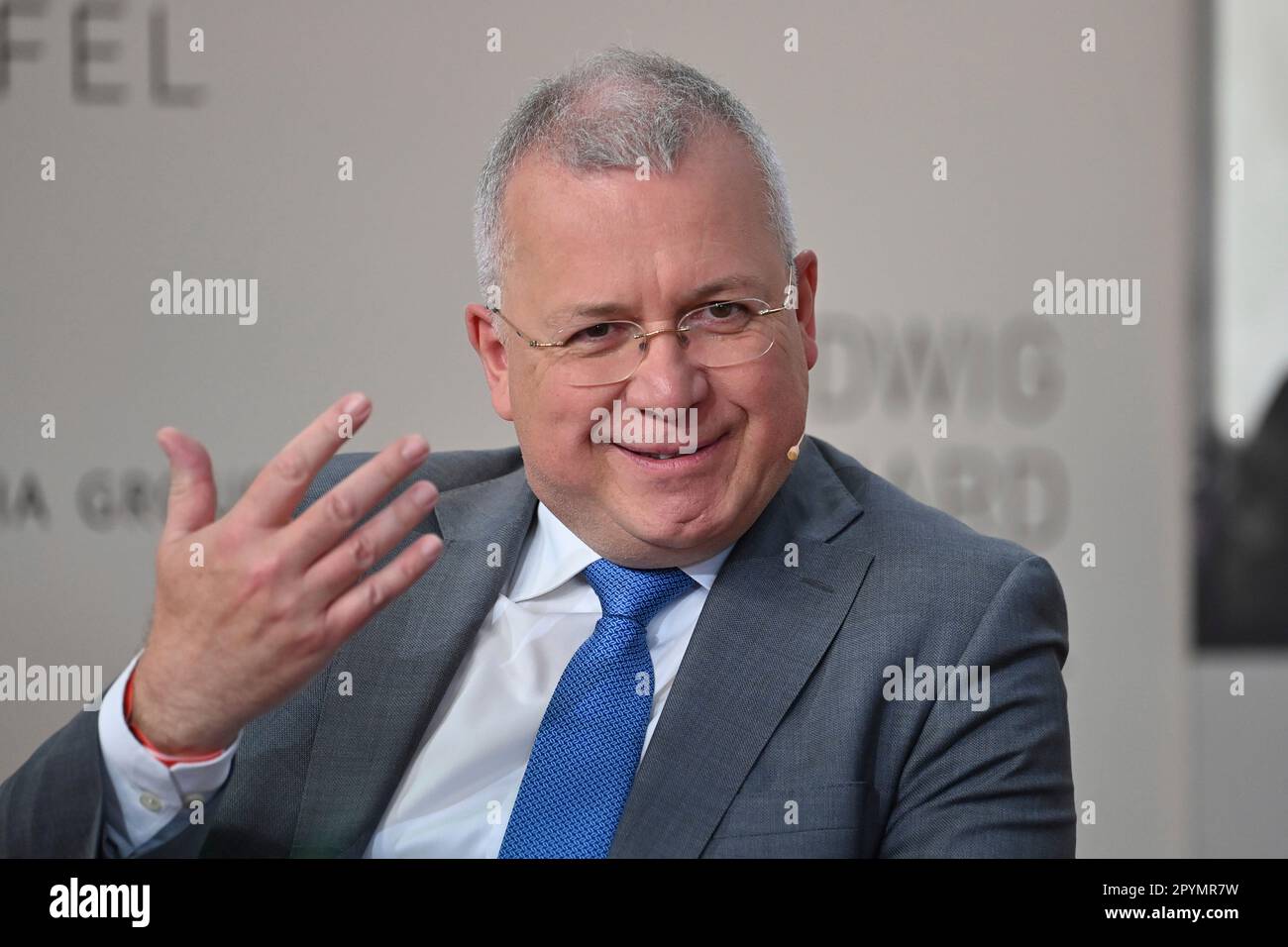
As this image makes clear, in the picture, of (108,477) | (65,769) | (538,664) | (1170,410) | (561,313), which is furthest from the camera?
(1170,410)

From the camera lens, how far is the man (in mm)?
1619

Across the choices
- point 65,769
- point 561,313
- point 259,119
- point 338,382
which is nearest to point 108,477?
point 338,382

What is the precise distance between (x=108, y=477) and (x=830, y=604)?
1848 mm

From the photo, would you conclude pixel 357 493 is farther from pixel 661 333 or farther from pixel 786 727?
pixel 786 727

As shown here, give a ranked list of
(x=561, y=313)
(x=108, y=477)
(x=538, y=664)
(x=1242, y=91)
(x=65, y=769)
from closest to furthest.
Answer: (x=65, y=769) < (x=561, y=313) < (x=538, y=664) < (x=108, y=477) < (x=1242, y=91)

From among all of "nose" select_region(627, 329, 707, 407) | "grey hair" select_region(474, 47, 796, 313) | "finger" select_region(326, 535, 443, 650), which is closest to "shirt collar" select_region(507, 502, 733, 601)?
"nose" select_region(627, 329, 707, 407)

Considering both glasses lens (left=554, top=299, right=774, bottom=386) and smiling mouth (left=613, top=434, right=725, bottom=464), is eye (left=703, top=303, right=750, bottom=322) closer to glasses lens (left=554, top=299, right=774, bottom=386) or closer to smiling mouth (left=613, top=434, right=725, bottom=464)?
glasses lens (left=554, top=299, right=774, bottom=386)

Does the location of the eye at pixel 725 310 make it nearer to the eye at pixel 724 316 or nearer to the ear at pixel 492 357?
the eye at pixel 724 316

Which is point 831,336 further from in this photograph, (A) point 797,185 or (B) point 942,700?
(B) point 942,700

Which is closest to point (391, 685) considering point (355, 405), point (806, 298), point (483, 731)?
point (483, 731)

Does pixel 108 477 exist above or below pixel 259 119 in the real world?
below

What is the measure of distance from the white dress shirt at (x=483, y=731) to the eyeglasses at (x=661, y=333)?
31 centimetres
